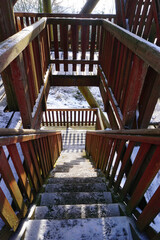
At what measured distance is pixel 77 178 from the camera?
9.68 ft

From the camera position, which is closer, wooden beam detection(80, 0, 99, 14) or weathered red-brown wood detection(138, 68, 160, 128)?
weathered red-brown wood detection(138, 68, 160, 128)

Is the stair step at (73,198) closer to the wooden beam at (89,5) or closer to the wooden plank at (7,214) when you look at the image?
the wooden plank at (7,214)

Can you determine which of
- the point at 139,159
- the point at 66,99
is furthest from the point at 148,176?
the point at 66,99

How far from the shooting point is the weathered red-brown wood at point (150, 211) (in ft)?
3.53

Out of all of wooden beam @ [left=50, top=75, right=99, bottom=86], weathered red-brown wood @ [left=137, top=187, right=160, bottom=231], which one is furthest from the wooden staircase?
wooden beam @ [left=50, top=75, right=99, bottom=86]

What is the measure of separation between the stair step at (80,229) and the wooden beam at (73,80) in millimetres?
3550

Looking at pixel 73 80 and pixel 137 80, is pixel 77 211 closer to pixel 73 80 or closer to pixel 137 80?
pixel 137 80

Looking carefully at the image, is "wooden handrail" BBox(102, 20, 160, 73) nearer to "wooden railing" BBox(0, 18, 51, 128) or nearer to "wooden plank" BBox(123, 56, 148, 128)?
"wooden plank" BBox(123, 56, 148, 128)

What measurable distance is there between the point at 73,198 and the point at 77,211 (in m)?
0.34

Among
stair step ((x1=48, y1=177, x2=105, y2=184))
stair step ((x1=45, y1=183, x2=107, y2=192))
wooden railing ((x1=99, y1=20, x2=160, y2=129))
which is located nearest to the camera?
wooden railing ((x1=99, y1=20, x2=160, y2=129))

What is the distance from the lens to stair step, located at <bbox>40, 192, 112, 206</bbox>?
198cm

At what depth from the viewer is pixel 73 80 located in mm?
4492

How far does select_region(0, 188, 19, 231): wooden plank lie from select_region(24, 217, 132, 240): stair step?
0.16 metres

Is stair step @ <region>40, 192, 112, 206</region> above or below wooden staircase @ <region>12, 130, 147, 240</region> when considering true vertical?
below
